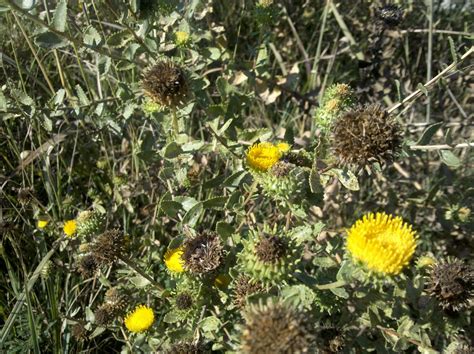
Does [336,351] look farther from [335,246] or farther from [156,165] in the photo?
[156,165]

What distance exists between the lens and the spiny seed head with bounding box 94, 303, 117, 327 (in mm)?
2771

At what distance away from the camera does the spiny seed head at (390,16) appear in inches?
136

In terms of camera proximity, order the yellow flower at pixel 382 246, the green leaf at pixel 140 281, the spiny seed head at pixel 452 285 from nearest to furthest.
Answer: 1. the yellow flower at pixel 382 246
2. the spiny seed head at pixel 452 285
3. the green leaf at pixel 140 281

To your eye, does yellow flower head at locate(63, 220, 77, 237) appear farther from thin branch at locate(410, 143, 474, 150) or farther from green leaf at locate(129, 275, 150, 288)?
thin branch at locate(410, 143, 474, 150)

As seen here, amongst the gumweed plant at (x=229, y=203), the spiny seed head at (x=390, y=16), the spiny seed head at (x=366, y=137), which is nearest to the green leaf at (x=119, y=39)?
the gumweed plant at (x=229, y=203)

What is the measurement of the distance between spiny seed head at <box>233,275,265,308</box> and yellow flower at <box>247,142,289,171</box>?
21.9 inches

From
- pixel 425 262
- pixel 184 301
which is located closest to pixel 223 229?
pixel 184 301

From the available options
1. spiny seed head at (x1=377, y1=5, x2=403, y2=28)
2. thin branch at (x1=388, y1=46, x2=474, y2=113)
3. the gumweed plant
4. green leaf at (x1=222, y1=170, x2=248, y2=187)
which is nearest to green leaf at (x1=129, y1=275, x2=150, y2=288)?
the gumweed plant

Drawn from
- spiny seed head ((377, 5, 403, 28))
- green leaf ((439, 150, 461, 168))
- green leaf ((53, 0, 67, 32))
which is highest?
green leaf ((53, 0, 67, 32))

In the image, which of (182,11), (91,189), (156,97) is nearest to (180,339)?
(156,97)

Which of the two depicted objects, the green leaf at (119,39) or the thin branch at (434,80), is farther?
the green leaf at (119,39)

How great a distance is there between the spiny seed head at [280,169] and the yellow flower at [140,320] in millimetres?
1088

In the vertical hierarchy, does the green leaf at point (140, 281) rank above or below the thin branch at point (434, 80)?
below

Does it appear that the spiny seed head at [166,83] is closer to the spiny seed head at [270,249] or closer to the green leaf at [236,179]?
the green leaf at [236,179]
